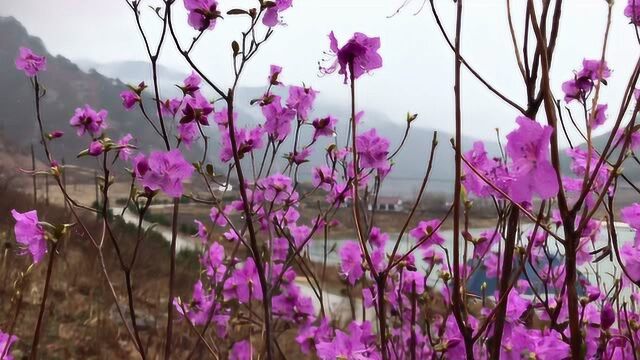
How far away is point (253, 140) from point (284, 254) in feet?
2.83

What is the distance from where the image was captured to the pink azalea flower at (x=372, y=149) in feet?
5.27

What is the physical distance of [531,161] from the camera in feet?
2.24

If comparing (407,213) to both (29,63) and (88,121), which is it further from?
(29,63)

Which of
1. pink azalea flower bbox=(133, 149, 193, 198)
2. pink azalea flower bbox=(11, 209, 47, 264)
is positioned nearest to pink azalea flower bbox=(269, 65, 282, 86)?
pink azalea flower bbox=(133, 149, 193, 198)

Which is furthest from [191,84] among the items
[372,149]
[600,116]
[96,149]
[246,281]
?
[600,116]

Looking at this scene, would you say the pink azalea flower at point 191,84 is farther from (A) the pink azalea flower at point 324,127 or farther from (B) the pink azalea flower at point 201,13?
(A) the pink azalea flower at point 324,127

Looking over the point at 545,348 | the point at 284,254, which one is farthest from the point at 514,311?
the point at 284,254

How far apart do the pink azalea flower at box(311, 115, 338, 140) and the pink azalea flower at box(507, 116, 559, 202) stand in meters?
1.04

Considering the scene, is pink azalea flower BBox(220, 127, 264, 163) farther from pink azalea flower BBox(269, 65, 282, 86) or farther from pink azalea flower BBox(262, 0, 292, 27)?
pink azalea flower BBox(262, 0, 292, 27)

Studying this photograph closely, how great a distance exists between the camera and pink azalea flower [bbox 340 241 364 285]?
1.72m

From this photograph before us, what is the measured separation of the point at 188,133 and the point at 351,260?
26.4 inches

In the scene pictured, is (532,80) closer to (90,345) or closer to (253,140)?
(253,140)

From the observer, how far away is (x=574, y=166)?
1490 mm

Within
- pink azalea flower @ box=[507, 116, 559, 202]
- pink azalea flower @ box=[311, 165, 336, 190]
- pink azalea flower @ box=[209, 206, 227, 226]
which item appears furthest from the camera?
pink azalea flower @ box=[209, 206, 227, 226]
